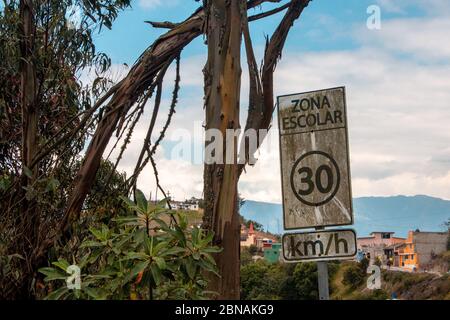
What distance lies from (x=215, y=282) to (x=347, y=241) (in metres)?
1.75

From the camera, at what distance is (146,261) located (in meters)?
3.36

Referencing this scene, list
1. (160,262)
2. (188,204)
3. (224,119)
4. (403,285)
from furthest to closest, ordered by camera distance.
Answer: (403,285)
(188,204)
(224,119)
(160,262)

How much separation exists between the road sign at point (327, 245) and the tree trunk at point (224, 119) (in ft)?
5.40

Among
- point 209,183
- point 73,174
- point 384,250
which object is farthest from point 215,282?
point 384,250

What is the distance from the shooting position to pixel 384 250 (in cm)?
4588

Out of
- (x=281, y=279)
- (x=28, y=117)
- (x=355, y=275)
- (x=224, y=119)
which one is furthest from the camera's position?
(x=355, y=275)

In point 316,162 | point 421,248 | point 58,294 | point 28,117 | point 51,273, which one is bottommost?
point 58,294

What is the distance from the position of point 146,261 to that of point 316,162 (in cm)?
89

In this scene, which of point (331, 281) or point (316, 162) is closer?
point (316, 162)

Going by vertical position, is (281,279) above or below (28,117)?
below

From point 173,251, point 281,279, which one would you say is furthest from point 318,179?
point 281,279

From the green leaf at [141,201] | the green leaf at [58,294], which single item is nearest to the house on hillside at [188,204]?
the green leaf at [141,201]

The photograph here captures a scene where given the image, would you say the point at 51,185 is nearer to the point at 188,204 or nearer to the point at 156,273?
the point at 188,204

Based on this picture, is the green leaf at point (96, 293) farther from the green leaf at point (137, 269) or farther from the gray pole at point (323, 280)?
the gray pole at point (323, 280)
